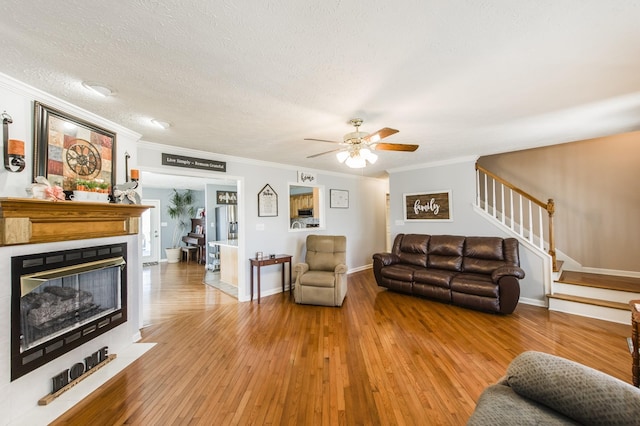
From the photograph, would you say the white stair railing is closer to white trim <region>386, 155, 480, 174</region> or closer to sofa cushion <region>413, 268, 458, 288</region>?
white trim <region>386, 155, 480, 174</region>

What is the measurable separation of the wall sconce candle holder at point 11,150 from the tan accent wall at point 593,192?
6.80 meters

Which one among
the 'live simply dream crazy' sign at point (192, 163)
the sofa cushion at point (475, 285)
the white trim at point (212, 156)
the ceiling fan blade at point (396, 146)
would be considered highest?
the white trim at point (212, 156)

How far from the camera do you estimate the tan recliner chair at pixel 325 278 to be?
3.94 metres

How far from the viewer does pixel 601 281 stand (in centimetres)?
371

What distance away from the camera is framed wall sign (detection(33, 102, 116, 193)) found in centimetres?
211

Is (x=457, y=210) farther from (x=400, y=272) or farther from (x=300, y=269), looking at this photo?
(x=300, y=269)

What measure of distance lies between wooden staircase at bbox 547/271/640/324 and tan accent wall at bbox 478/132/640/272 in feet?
1.69

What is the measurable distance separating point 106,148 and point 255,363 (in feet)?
8.84

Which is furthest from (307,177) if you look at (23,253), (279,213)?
(23,253)

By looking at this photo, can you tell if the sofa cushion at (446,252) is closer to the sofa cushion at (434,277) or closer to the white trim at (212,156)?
the sofa cushion at (434,277)

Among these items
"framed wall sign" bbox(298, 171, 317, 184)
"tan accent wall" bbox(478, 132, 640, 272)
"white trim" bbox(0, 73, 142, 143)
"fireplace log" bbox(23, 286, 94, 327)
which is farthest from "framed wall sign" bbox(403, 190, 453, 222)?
"fireplace log" bbox(23, 286, 94, 327)

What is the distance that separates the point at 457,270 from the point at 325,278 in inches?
87.3

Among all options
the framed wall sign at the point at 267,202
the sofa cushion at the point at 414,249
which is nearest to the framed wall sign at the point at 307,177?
the framed wall sign at the point at 267,202

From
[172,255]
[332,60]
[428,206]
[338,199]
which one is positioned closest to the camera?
[332,60]
